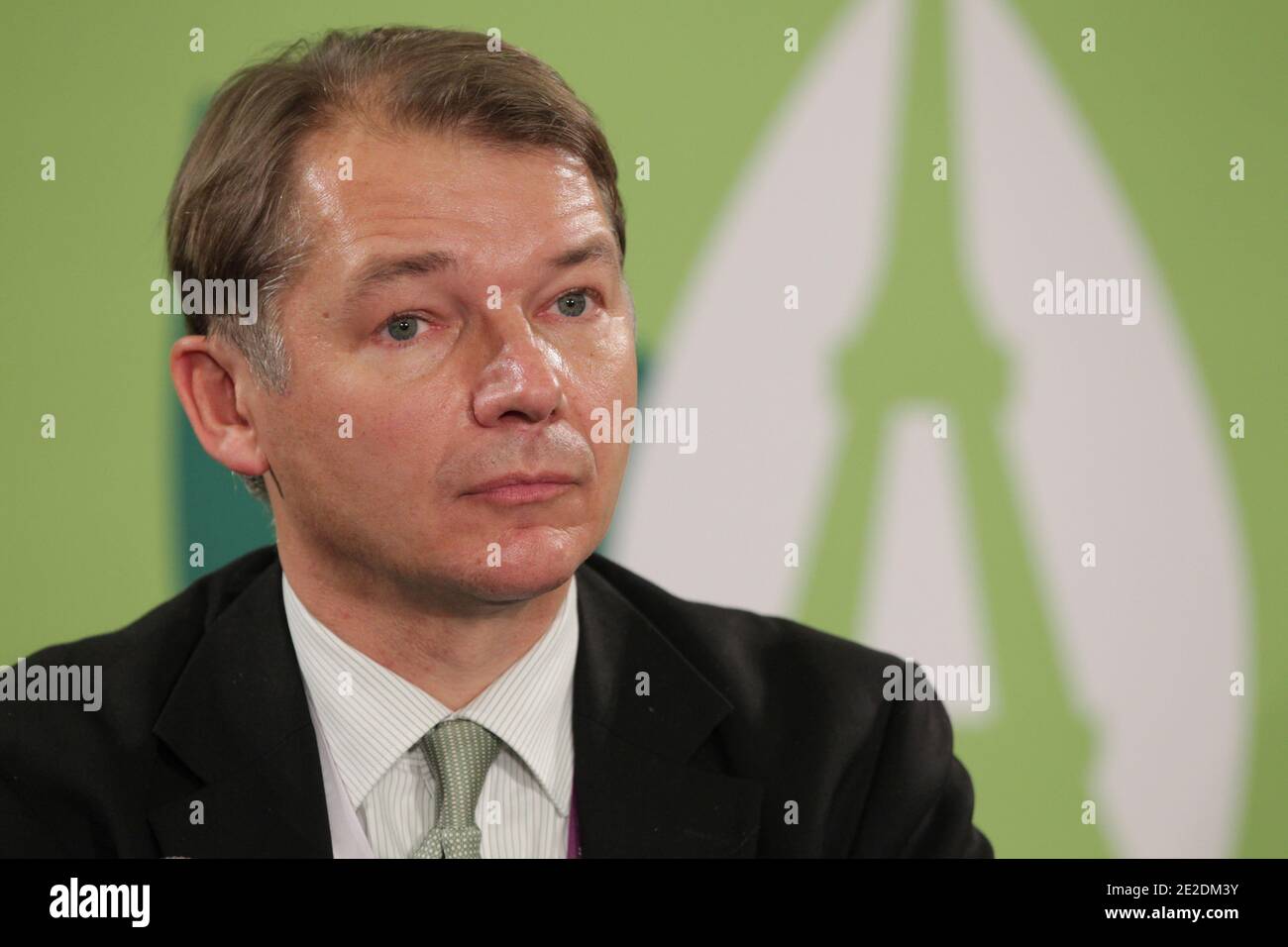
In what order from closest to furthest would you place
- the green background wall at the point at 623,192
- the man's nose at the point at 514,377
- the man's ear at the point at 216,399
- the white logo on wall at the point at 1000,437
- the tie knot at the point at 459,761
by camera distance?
the man's nose at the point at 514,377
the tie knot at the point at 459,761
the man's ear at the point at 216,399
the green background wall at the point at 623,192
the white logo on wall at the point at 1000,437

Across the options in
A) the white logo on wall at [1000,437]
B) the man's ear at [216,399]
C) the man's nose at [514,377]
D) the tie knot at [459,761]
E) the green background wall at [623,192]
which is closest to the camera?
the man's nose at [514,377]

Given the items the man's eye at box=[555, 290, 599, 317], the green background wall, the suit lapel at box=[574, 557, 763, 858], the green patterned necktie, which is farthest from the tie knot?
the green background wall

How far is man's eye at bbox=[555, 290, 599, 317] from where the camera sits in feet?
5.97

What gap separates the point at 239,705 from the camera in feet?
6.06

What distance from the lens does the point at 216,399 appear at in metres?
1.95

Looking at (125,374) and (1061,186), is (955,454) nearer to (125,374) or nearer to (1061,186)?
→ (1061,186)

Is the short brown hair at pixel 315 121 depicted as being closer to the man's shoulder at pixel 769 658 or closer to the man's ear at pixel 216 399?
the man's ear at pixel 216 399

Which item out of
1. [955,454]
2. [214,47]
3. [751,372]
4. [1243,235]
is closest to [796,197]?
[751,372]

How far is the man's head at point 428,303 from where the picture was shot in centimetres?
173

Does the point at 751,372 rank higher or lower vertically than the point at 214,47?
lower

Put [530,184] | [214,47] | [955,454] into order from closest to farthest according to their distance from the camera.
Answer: [530,184] < [214,47] < [955,454]

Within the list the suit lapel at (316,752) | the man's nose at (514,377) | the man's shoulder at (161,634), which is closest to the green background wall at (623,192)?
the man's shoulder at (161,634)

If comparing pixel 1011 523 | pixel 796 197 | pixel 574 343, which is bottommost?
pixel 1011 523

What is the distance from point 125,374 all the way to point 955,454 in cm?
134
